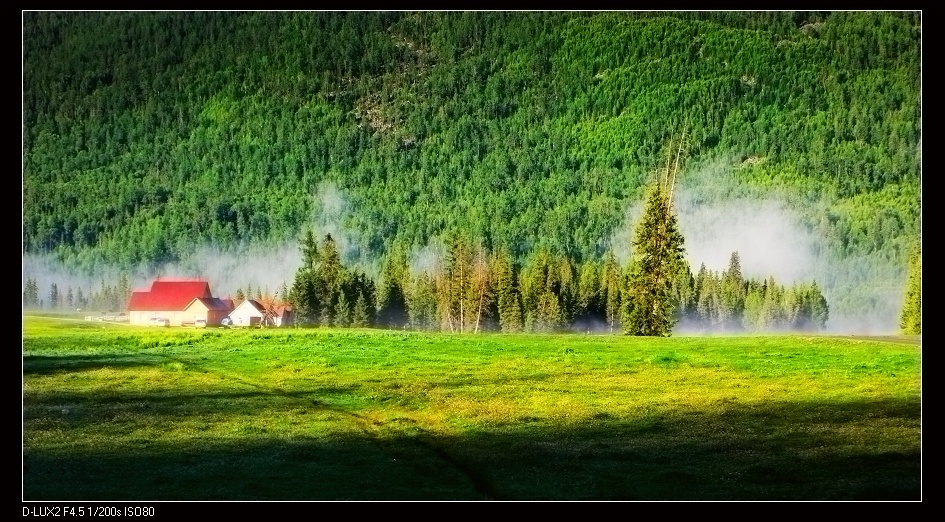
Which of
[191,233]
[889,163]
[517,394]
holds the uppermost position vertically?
[889,163]

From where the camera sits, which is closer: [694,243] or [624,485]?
[624,485]

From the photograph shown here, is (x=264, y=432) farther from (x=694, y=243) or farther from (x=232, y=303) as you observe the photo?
(x=694, y=243)

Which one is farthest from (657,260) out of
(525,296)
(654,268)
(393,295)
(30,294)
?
(30,294)

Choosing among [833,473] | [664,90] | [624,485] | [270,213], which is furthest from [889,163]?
[270,213]

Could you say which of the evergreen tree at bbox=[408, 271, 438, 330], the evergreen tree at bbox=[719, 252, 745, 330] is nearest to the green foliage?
the evergreen tree at bbox=[408, 271, 438, 330]

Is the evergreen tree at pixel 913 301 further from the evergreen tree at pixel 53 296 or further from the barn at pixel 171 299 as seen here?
the evergreen tree at pixel 53 296

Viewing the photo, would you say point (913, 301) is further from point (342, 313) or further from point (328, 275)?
point (328, 275)
